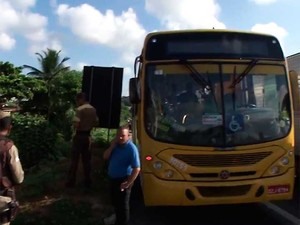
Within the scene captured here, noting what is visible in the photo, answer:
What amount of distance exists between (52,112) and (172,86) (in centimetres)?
3009

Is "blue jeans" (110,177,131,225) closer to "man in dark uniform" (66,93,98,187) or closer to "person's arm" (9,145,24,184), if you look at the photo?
"person's arm" (9,145,24,184)

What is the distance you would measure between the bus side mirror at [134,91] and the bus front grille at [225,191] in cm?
171

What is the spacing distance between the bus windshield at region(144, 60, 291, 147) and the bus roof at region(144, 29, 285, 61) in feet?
0.55

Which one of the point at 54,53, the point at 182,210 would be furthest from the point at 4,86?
the point at 182,210

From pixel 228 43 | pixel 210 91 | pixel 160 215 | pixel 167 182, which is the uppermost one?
pixel 228 43

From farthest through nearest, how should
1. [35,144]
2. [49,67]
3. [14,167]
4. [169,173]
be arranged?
1. [49,67]
2. [35,144]
3. [169,173]
4. [14,167]

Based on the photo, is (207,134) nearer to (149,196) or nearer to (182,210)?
(149,196)

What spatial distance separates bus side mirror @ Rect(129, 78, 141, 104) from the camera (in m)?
7.80

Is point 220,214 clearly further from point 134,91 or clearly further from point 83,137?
point 83,137

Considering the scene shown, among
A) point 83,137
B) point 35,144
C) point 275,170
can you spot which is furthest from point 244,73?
point 35,144

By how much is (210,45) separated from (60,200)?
3566mm

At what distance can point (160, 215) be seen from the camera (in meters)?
8.71

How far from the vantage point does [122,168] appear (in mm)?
6941

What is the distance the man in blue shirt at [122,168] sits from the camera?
6875 millimetres
